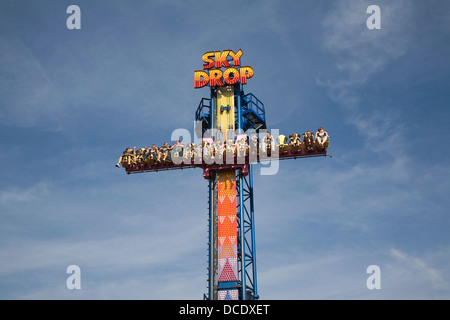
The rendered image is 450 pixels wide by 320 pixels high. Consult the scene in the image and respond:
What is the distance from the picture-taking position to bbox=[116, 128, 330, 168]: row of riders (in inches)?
1629

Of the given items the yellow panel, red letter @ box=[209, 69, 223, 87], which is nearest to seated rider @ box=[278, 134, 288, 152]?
the yellow panel

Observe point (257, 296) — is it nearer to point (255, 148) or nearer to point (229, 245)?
point (229, 245)

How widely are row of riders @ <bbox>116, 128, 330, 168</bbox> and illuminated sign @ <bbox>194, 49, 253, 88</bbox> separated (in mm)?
7205

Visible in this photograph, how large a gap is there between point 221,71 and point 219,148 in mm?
9878

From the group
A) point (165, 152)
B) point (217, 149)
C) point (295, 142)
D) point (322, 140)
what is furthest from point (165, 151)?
point (322, 140)

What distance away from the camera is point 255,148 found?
42125 millimetres

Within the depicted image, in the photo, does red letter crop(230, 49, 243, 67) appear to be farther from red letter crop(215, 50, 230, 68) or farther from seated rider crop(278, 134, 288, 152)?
seated rider crop(278, 134, 288, 152)

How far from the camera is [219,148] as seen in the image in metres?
42.9

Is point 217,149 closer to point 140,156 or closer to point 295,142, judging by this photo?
point 295,142

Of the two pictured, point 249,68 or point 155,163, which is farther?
point 249,68

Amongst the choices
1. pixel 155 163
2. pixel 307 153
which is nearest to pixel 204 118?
pixel 155 163
